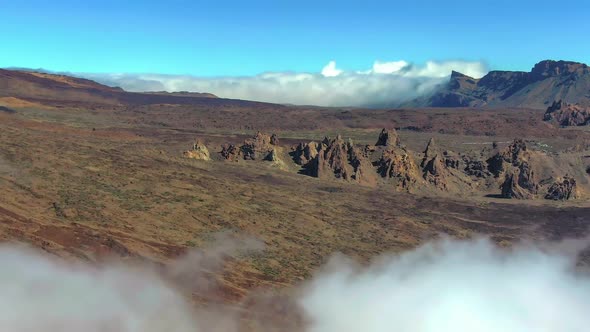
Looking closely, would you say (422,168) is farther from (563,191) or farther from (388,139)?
(563,191)

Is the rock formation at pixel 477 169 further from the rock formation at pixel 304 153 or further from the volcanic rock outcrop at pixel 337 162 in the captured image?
the rock formation at pixel 304 153

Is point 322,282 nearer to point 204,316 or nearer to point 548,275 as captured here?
point 204,316

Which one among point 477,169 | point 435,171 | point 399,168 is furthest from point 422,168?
point 477,169

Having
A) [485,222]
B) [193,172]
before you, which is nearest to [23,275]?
[193,172]

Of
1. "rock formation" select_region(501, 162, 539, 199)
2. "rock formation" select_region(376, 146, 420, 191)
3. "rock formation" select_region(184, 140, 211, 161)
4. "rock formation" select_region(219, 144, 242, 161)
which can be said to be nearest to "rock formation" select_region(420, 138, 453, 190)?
"rock formation" select_region(376, 146, 420, 191)

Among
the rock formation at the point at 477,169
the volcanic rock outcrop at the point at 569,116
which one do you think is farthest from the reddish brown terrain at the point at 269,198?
the volcanic rock outcrop at the point at 569,116

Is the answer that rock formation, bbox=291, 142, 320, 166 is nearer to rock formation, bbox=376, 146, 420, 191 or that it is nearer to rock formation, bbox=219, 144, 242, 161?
rock formation, bbox=219, 144, 242, 161
